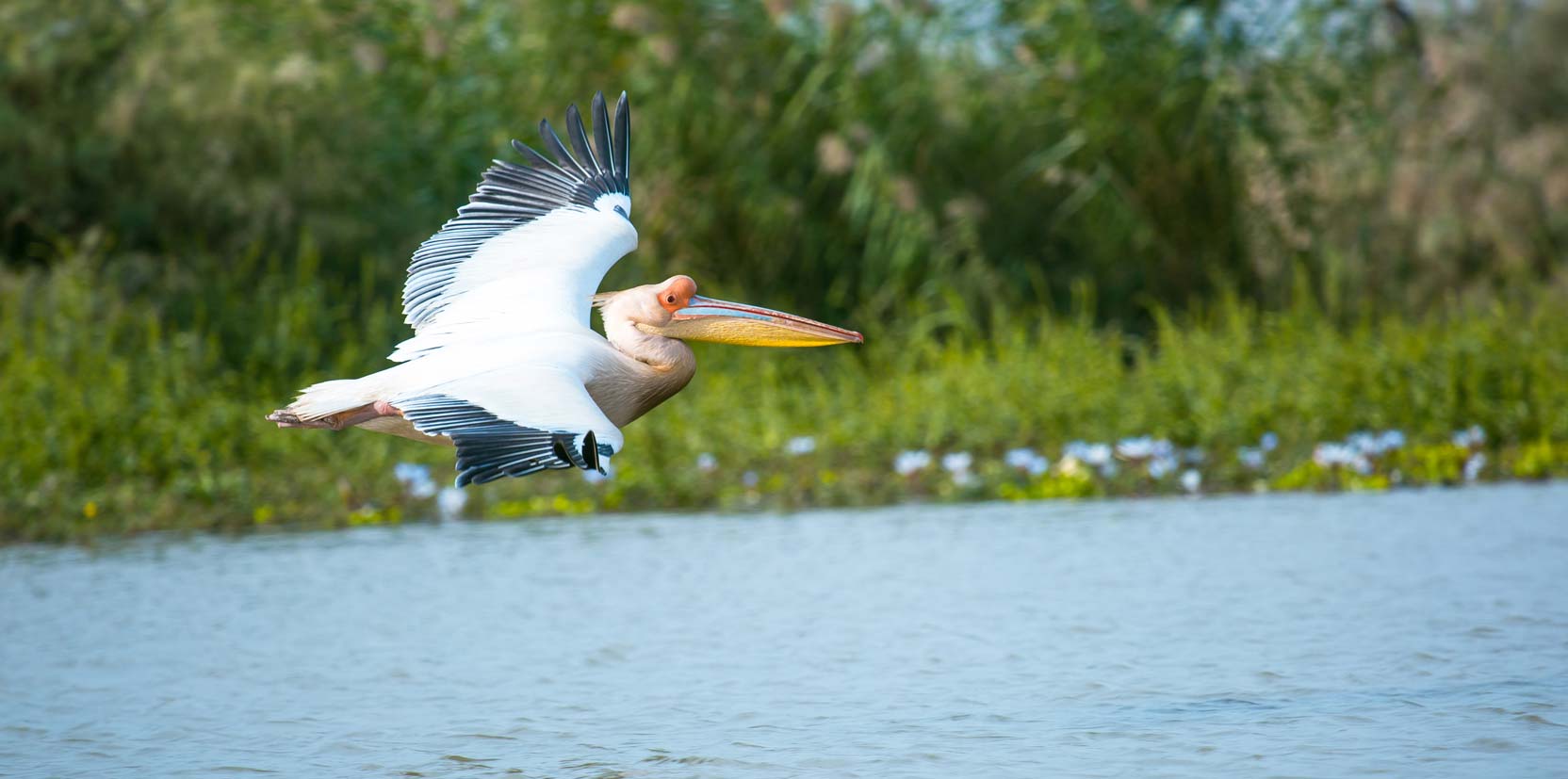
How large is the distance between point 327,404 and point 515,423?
77 cm

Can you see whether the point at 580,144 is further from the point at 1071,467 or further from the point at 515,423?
the point at 1071,467

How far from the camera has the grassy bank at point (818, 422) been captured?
8602 mm

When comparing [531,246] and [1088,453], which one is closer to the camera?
[531,246]

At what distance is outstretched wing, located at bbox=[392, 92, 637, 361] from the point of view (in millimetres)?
4789

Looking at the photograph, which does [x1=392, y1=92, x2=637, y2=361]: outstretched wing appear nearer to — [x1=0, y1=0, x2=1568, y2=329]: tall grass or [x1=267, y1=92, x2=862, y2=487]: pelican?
[x1=267, y1=92, x2=862, y2=487]: pelican

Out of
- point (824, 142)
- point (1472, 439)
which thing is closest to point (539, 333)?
point (1472, 439)

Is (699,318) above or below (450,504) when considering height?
above

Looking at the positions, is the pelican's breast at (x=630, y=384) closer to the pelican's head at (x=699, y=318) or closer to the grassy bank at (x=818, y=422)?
the pelican's head at (x=699, y=318)

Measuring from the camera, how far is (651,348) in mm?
4688

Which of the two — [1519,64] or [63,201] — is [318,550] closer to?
[63,201]

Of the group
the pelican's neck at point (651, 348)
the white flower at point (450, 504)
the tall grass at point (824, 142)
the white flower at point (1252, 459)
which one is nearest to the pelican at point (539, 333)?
the pelican's neck at point (651, 348)

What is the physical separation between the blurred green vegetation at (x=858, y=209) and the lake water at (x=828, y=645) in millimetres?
1160

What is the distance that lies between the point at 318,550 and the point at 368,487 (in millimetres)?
1026

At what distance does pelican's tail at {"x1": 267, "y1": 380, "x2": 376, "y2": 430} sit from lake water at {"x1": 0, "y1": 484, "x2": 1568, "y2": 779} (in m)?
0.84
